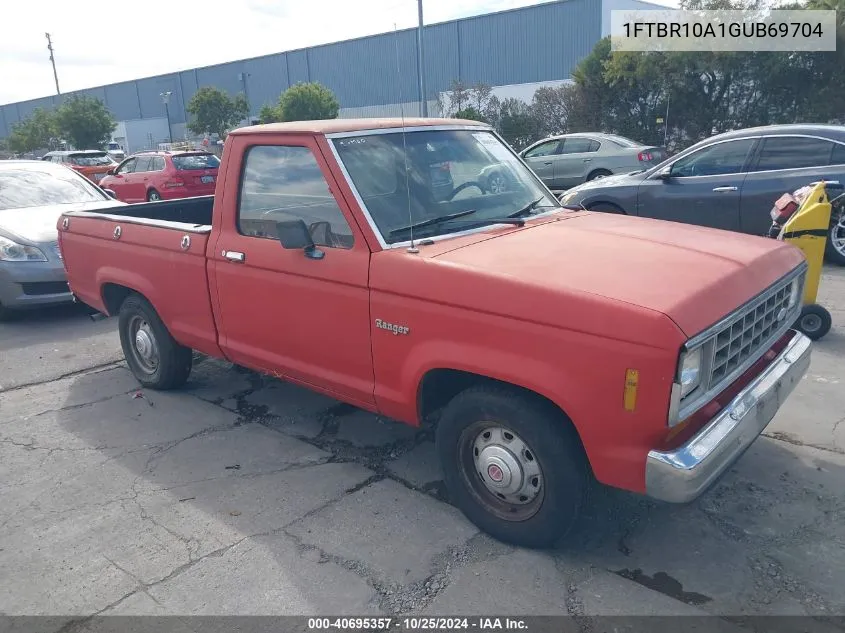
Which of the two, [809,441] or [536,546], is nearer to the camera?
[536,546]

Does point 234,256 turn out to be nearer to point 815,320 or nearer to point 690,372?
point 690,372

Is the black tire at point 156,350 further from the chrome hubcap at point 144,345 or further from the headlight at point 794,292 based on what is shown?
the headlight at point 794,292

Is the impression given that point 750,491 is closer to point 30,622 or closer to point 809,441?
point 809,441

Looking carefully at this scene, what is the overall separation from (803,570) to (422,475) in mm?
1984

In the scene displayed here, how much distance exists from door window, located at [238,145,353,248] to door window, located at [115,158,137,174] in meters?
15.3

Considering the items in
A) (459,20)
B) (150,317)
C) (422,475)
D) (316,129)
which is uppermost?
(459,20)

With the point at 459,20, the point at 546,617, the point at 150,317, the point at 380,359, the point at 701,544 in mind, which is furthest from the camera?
the point at 459,20

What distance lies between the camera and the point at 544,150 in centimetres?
1586

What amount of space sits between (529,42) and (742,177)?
3264cm

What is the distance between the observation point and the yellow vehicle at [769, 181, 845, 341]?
5.51 meters

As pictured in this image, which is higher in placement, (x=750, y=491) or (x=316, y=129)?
(x=316, y=129)

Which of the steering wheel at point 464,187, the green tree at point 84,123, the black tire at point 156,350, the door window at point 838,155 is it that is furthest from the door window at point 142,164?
the green tree at point 84,123

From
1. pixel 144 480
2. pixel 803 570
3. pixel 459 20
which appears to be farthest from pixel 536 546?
pixel 459 20

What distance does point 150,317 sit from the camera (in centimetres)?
514
